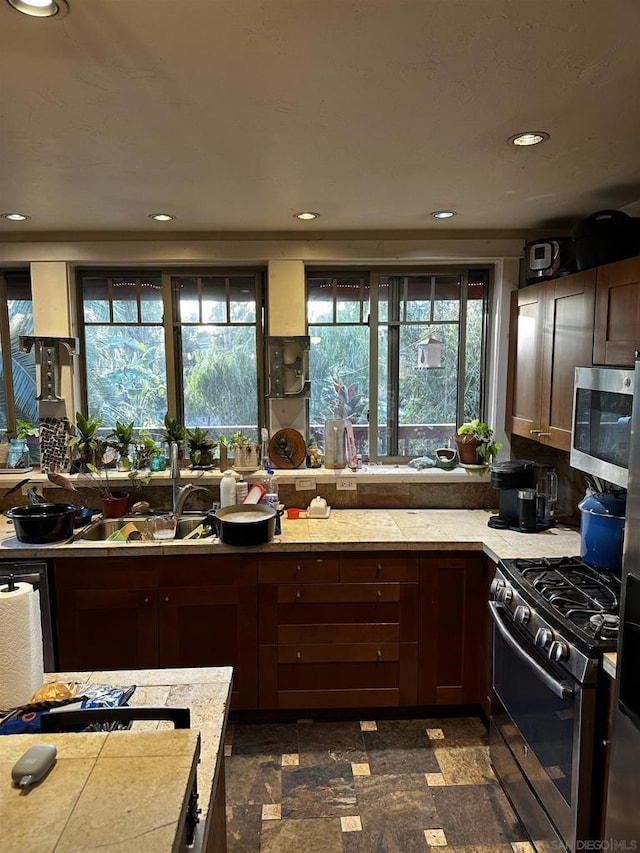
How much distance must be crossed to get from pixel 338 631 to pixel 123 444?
162 centimetres

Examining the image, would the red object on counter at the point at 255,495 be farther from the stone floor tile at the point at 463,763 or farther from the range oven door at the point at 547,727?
the stone floor tile at the point at 463,763

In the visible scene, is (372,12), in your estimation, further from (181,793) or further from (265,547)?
(265,547)

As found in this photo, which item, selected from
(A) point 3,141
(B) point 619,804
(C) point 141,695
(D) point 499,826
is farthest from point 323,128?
(D) point 499,826

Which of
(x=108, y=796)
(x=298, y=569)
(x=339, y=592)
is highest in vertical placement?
(x=108, y=796)

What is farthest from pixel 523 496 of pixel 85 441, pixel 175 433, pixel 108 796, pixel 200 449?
pixel 85 441

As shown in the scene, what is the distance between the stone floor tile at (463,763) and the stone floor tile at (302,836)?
53 cm

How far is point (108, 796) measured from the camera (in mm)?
768

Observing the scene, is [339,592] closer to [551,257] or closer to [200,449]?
[200,449]

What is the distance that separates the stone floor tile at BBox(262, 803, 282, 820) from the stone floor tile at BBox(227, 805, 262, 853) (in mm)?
18

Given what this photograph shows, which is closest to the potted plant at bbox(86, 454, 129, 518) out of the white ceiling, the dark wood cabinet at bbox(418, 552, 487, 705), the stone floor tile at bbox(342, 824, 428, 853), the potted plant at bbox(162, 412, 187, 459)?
the potted plant at bbox(162, 412, 187, 459)

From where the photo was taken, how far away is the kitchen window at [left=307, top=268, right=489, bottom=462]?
329 cm

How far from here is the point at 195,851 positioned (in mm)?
903

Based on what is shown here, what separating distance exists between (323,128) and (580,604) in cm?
180

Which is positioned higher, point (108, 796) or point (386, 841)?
point (108, 796)
